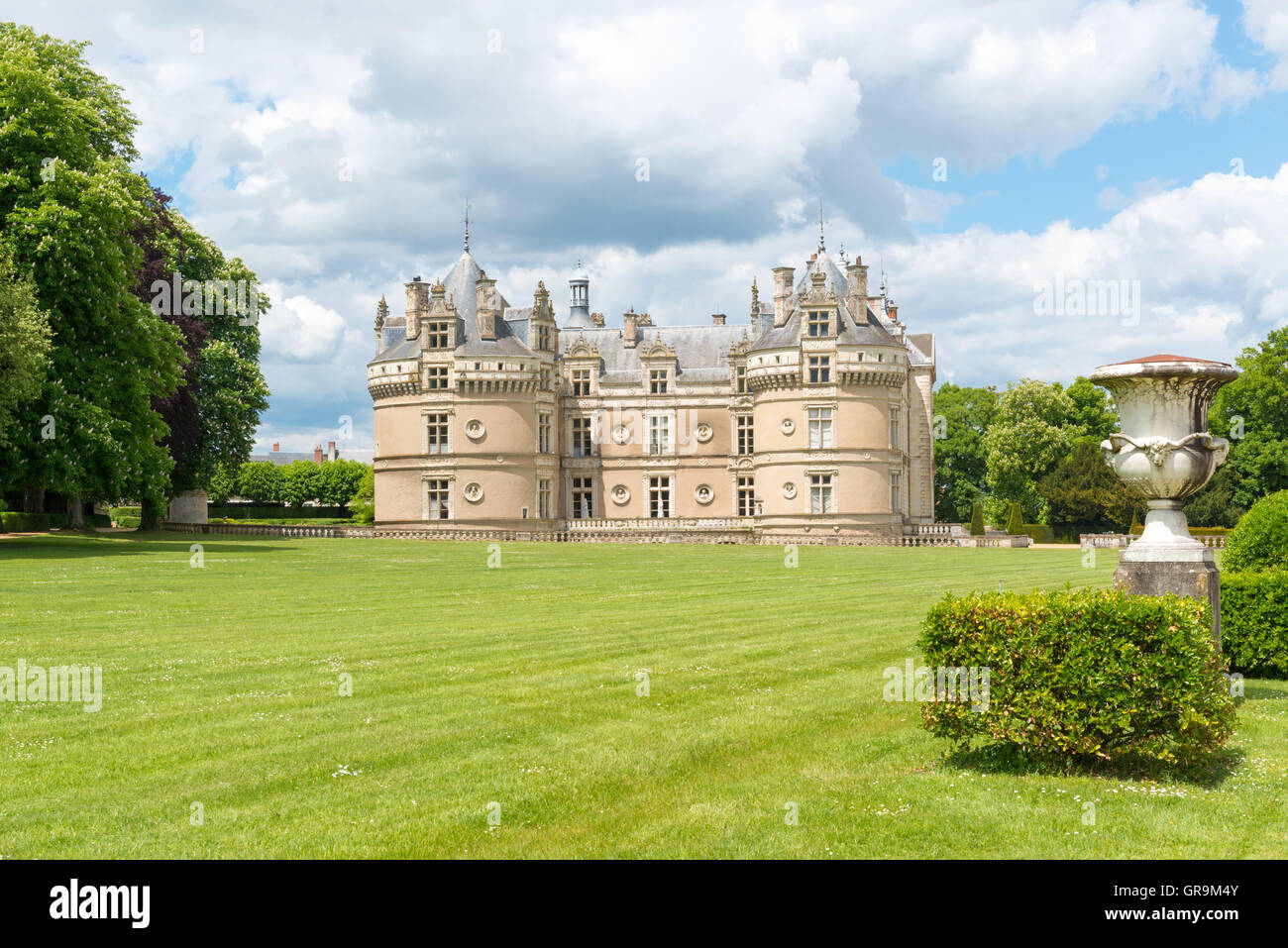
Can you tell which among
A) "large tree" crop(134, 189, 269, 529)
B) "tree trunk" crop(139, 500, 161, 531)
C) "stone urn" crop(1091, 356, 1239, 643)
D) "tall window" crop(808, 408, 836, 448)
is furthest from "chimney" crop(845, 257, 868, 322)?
"stone urn" crop(1091, 356, 1239, 643)

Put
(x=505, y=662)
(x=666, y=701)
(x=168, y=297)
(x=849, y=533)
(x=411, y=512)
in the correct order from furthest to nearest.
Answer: (x=411, y=512) < (x=849, y=533) < (x=168, y=297) < (x=505, y=662) < (x=666, y=701)

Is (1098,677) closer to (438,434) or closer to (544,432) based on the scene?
(438,434)

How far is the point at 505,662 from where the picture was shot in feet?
49.7

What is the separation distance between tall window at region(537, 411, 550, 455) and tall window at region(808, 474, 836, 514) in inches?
659

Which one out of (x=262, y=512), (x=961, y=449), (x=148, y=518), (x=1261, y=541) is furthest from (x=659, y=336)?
(x=1261, y=541)

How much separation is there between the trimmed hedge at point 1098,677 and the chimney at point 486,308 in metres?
60.7

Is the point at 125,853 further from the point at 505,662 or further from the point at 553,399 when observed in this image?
the point at 553,399

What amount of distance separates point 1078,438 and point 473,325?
43703mm

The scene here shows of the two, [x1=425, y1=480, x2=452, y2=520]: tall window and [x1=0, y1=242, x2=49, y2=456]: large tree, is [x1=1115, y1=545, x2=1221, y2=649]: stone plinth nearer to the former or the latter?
[x1=0, y1=242, x2=49, y2=456]: large tree

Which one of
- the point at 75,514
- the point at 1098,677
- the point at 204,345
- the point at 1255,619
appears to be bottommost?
the point at 1255,619

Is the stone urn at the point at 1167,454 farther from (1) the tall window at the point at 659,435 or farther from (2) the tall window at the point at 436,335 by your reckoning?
(1) the tall window at the point at 659,435

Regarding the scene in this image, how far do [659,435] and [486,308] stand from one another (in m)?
13.8

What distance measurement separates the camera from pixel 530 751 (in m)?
10.4
